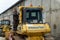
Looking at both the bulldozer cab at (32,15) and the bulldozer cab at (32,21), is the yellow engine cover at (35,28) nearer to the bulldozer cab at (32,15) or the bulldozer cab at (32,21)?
the bulldozer cab at (32,21)

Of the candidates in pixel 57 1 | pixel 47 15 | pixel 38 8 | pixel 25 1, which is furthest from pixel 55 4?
pixel 25 1

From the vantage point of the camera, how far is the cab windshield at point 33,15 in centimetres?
1409

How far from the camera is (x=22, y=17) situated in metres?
14.1

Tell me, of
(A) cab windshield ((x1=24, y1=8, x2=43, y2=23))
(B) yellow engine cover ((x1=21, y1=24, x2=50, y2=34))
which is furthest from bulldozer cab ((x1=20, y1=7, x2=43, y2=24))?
(B) yellow engine cover ((x1=21, y1=24, x2=50, y2=34))

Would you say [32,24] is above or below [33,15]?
below

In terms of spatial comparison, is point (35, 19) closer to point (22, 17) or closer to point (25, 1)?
point (22, 17)

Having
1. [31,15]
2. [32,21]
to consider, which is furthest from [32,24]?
[31,15]

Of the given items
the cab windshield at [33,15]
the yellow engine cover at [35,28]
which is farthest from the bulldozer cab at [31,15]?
the yellow engine cover at [35,28]

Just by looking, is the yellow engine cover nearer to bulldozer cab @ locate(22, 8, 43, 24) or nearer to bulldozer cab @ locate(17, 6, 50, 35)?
bulldozer cab @ locate(17, 6, 50, 35)

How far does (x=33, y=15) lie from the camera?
46.8 ft

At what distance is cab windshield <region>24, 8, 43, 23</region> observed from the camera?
14085 millimetres

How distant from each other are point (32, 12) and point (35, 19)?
1.52 feet

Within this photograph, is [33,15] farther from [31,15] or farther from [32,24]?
[32,24]

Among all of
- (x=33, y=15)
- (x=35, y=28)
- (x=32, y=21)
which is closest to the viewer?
(x=35, y=28)
